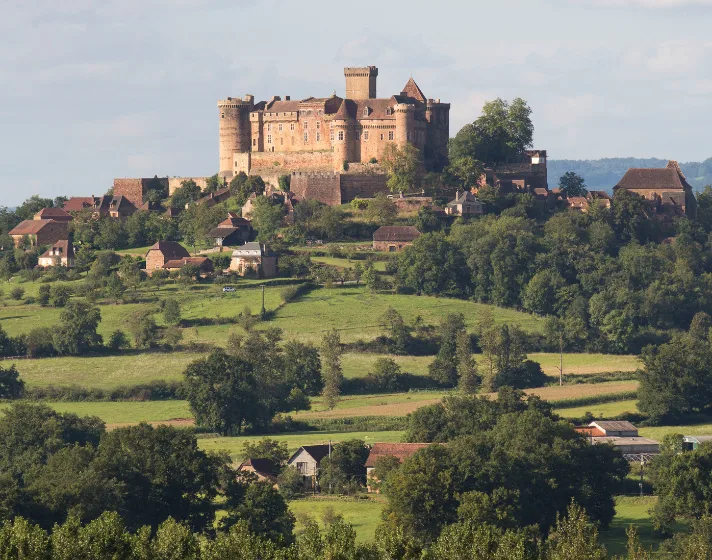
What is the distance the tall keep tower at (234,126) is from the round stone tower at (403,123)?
42.1ft

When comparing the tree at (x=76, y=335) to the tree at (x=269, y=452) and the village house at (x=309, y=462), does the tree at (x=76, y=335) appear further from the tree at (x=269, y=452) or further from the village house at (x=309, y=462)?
the village house at (x=309, y=462)

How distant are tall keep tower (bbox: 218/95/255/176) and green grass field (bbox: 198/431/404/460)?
47.6 m

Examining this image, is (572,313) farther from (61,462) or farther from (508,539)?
(508,539)

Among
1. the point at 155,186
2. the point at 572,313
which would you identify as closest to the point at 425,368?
the point at 572,313

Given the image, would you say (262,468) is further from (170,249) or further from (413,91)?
(413,91)

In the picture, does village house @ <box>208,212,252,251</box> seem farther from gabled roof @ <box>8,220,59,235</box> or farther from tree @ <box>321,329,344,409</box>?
tree @ <box>321,329,344,409</box>

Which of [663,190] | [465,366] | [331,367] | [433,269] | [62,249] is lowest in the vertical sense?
[465,366]

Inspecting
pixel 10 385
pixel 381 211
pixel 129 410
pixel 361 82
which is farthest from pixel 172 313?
pixel 361 82

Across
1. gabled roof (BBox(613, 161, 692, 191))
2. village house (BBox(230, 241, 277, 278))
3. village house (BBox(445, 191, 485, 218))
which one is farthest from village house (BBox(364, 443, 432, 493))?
gabled roof (BBox(613, 161, 692, 191))

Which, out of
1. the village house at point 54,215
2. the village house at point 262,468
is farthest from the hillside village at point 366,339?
the village house at point 54,215

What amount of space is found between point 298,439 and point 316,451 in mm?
6081

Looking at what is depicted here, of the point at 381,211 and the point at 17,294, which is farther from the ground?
the point at 381,211

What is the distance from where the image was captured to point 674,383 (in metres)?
83.6

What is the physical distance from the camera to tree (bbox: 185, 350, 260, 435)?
3152 inches
